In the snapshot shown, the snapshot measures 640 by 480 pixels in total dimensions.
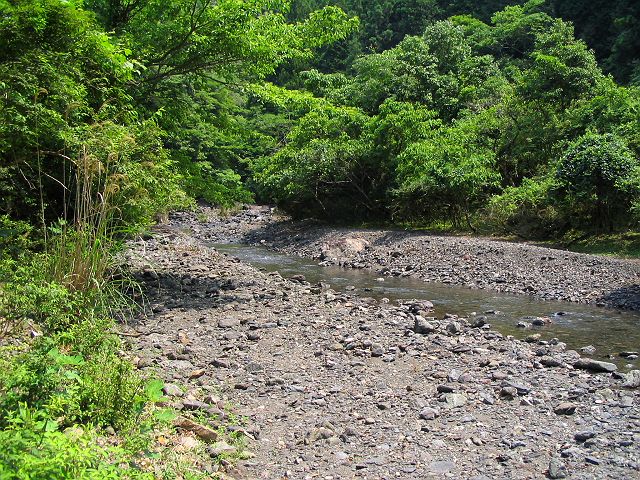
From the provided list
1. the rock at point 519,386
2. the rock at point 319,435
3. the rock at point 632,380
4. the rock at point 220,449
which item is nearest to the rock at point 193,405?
the rock at point 220,449

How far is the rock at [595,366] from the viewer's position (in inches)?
319

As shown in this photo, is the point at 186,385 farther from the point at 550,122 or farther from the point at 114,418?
the point at 550,122

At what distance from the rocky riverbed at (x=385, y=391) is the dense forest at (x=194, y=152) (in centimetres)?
117

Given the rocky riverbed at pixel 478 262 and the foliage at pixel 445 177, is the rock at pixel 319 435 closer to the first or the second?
the rocky riverbed at pixel 478 262

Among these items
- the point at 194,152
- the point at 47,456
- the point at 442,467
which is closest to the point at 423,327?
the point at 442,467

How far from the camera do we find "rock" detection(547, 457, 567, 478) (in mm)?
5082

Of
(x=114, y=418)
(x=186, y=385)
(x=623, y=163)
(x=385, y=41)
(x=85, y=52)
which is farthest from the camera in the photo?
(x=385, y=41)

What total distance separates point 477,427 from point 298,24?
9.19 metres

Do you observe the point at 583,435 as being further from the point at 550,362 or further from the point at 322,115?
the point at 322,115

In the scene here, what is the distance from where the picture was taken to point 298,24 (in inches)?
491

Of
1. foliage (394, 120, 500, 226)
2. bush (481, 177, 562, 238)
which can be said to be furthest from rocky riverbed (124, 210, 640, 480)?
foliage (394, 120, 500, 226)

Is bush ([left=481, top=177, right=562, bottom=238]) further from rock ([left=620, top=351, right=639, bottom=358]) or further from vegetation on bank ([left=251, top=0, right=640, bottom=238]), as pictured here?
rock ([left=620, top=351, right=639, bottom=358])

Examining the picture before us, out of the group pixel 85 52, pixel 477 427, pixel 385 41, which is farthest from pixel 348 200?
pixel 385 41

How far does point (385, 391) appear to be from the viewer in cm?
718
